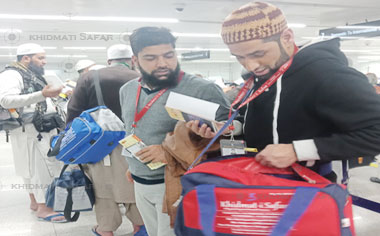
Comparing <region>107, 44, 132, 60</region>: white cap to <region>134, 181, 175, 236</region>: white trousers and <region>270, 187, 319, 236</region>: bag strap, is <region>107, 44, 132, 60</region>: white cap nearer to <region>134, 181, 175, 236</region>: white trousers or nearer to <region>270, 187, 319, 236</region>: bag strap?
<region>134, 181, 175, 236</region>: white trousers

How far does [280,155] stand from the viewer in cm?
90

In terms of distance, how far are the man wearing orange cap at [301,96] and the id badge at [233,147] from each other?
0.26ft

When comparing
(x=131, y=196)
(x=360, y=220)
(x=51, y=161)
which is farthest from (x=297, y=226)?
(x=51, y=161)

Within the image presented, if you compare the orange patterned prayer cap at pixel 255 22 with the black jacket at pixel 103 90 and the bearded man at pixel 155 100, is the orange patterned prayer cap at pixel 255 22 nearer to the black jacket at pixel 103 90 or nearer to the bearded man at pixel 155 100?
the bearded man at pixel 155 100

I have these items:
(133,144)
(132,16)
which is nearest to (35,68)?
(133,144)

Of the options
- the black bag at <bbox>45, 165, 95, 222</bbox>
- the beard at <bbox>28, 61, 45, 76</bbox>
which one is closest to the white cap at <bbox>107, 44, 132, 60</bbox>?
the black bag at <bbox>45, 165, 95, 222</bbox>

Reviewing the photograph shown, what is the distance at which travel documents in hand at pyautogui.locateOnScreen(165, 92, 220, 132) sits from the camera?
1.03 meters

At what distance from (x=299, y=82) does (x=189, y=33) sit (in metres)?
12.2

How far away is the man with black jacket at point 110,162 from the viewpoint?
7.59ft

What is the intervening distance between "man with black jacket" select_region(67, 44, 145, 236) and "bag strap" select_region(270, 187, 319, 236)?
1.78m

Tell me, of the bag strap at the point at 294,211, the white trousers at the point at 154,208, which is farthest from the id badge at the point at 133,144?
the bag strap at the point at 294,211

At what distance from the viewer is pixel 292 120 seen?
95cm

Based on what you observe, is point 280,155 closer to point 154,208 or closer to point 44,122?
point 154,208

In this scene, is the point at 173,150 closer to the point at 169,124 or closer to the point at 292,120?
the point at 169,124
